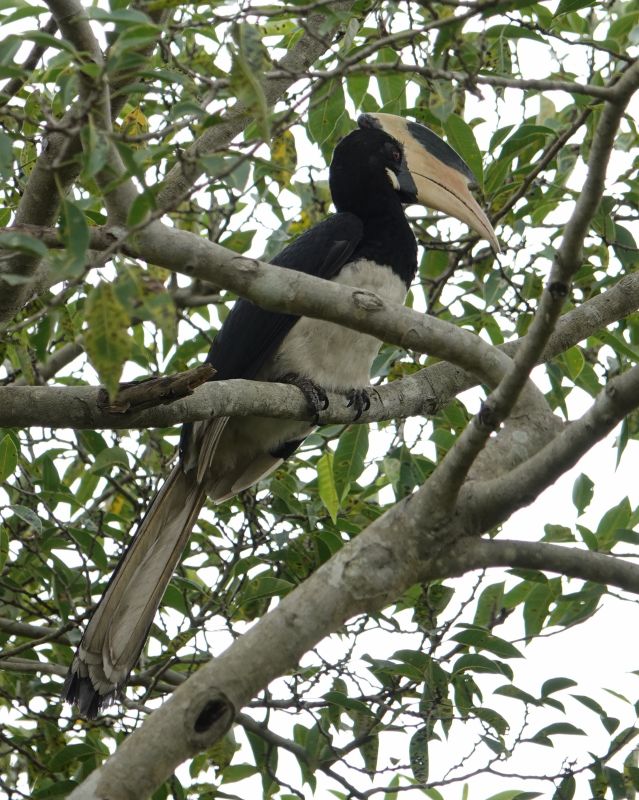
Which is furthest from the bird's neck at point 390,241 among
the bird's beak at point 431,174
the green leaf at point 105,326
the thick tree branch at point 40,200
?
the green leaf at point 105,326

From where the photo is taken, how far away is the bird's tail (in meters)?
4.10

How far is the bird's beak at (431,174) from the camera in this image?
15.8 ft

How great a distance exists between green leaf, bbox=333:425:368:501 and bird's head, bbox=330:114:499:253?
1.29 metres

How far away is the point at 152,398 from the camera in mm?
3189

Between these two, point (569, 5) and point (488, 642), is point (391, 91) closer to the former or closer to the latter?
point (569, 5)

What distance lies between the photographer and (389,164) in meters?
5.65

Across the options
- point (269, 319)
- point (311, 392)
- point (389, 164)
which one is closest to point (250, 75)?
point (311, 392)

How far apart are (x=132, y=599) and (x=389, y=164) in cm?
259

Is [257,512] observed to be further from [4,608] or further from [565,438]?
[565,438]

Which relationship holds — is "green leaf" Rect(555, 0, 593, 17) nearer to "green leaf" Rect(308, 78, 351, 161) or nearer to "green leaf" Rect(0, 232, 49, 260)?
"green leaf" Rect(308, 78, 351, 161)

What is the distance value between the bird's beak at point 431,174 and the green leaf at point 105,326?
8.97 feet

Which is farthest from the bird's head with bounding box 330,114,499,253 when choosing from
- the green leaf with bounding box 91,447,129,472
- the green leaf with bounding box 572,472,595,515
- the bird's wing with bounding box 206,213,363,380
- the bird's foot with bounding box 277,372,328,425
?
the green leaf with bounding box 91,447,129,472

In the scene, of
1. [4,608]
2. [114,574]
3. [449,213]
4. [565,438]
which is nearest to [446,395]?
[449,213]

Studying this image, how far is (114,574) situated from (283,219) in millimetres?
2220
